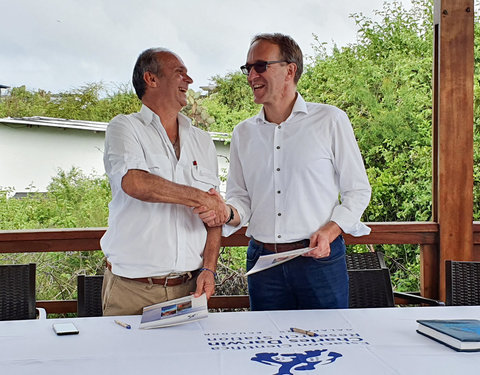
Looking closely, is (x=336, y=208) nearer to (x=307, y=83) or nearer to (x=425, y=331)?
(x=425, y=331)

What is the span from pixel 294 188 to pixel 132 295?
849mm

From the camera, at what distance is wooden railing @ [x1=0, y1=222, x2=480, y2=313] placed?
401 cm

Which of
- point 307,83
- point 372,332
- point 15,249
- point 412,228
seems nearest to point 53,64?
point 15,249

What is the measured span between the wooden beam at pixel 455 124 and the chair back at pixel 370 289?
112cm

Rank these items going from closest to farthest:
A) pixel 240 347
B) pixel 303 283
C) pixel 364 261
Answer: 1. pixel 240 347
2. pixel 303 283
3. pixel 364 261

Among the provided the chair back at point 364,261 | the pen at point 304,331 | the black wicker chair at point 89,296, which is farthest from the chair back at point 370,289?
the black wicker chair at point 89,296

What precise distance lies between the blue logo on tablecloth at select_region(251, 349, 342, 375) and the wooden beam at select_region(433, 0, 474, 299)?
2498 mm

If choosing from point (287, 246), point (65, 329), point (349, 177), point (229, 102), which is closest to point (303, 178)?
point (349, 177)

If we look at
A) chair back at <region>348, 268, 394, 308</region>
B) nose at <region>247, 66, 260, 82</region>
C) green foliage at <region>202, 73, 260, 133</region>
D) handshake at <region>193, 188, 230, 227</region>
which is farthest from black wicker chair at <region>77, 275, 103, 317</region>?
green foliage at <region>202, 73, 260, 133</region>

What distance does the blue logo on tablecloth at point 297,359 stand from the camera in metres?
1.90

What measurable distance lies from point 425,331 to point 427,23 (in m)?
3.81

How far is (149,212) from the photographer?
268cm

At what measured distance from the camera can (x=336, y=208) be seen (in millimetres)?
2885

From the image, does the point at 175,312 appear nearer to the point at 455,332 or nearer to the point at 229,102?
the point at 455,332
